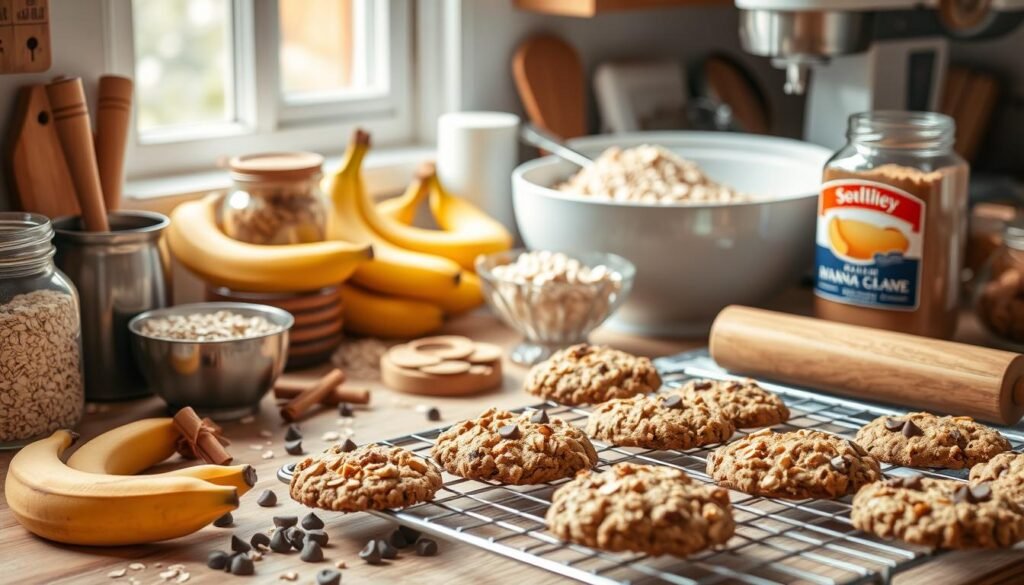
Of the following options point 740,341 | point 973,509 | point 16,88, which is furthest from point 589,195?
point 973,509

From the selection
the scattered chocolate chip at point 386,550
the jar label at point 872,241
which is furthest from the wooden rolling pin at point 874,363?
the scattered chocolate chip at point 386,550

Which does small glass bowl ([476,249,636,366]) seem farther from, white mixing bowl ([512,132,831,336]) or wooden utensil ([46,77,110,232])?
wooden utensil ([46,77,110,232])

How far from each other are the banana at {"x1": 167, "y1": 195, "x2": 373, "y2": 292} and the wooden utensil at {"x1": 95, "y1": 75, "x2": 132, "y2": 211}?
99mm

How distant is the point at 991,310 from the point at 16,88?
1.19m

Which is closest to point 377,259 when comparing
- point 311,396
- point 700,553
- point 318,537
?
point 311,396

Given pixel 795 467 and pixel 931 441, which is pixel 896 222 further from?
pixel 795 467

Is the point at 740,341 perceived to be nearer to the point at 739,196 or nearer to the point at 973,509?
the point at 739,196

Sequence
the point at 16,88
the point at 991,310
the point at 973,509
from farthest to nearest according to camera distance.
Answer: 1. the point at 991,310
2. the point at 16,88
3. the point at 973,509

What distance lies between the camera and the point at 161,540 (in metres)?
1.14

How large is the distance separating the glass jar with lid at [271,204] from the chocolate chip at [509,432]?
0.54m

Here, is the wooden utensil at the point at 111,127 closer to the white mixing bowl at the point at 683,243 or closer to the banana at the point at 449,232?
the banana at the point at 449,232

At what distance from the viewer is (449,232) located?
191 cm

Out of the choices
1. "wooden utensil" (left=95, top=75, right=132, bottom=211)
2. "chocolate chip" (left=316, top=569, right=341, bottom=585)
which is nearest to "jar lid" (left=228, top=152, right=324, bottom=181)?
"wooden utensil" (left=95, top=75, right=132, bottom=211)

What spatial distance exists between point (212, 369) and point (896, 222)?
0.78 meters
